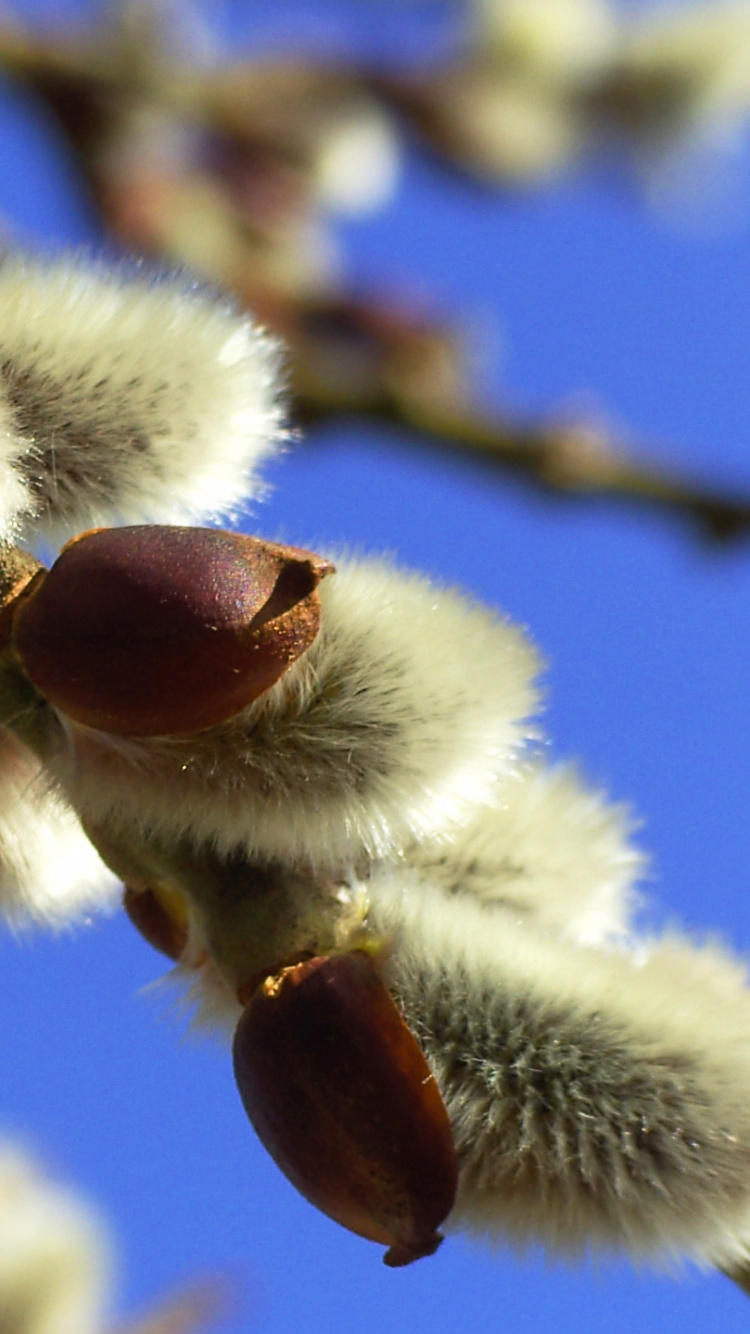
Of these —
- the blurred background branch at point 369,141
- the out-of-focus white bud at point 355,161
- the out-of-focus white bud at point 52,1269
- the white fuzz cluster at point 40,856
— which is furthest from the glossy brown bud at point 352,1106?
the out-of-focus white bud at point 355,161

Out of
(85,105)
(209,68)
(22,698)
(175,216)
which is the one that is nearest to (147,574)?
(22,698)

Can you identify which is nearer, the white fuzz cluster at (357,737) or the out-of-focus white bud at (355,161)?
the white fuzz cluster at (357,737)

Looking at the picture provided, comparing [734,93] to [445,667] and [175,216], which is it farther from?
[445,667]

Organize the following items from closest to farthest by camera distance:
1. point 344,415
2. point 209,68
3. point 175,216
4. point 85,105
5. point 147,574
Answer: point 147,574, point 344,415, point 85,105, point 175,216, point 209,68

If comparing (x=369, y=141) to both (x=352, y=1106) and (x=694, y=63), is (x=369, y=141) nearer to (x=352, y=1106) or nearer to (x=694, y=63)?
(x=694, y=63)

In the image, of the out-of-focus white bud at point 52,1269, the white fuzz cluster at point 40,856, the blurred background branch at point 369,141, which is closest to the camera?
the white fuzz cluster at point 40,856

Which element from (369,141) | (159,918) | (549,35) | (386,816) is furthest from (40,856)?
(549,35)

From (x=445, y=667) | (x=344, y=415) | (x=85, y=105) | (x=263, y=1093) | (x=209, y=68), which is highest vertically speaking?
(x=209, y=68)

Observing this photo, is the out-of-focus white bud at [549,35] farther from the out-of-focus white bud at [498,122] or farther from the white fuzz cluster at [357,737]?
the white fuzz cluster at [357,737]
